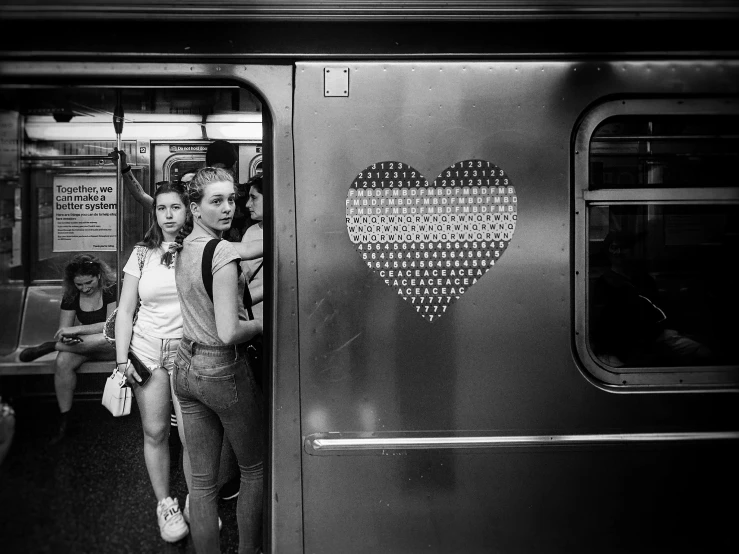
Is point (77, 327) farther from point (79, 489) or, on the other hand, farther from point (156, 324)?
point (79, 489)

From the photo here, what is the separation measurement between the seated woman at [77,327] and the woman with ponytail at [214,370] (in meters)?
0.35

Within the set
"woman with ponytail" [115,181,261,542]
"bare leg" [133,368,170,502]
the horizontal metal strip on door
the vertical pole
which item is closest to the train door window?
the horizontal metal strip on door

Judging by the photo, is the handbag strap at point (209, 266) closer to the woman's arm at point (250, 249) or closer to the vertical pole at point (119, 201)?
the woman's arm at point (250, 249)

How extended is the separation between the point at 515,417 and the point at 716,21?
178cm

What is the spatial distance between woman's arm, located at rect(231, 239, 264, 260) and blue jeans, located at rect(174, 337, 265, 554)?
42 centimetres

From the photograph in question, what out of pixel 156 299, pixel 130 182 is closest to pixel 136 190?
pixel 130 182

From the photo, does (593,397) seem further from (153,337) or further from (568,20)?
(153,337)

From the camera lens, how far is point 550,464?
225 centimetres

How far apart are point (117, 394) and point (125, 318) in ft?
1.13

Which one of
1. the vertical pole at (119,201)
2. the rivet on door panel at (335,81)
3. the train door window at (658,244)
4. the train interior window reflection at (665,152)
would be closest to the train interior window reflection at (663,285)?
the train door window at (658,244)

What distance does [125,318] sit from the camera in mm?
2459

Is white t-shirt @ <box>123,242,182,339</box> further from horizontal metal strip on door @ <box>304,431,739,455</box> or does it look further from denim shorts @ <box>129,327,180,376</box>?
horizontal metal strip on door @ <box>304,431,739,455</box>

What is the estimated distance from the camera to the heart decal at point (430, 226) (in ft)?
7.29

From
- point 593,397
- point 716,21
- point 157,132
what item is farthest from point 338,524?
point 716,21
